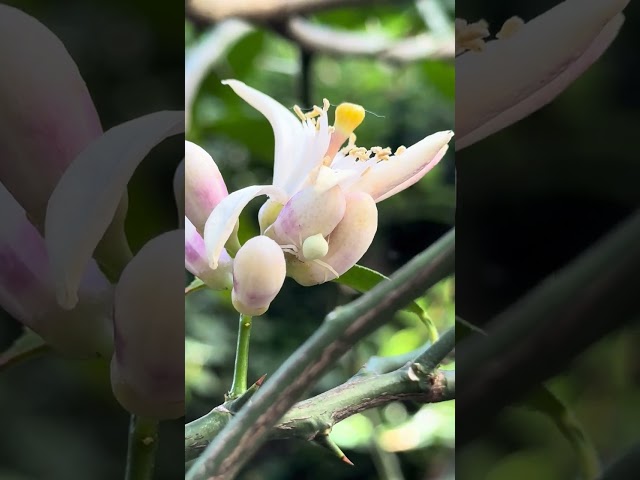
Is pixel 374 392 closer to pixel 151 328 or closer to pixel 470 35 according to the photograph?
pixel 151 328

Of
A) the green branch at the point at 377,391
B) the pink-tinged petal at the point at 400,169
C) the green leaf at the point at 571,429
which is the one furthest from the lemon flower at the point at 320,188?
the green leaf at the point at 571,429

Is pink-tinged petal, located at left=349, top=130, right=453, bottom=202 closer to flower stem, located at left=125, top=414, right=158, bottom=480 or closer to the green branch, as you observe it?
the green branch

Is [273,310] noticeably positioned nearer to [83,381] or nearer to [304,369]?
[304,369]

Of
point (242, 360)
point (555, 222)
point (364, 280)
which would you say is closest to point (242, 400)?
point (242, 360)

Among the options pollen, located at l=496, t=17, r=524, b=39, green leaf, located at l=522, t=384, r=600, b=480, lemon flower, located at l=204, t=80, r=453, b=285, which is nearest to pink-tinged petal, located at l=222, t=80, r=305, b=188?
lemon flower, located at l=204, t=80, r=453, b=285

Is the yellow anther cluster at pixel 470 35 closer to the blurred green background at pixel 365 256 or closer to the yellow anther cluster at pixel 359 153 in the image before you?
the blurred green background at pixel 365 256

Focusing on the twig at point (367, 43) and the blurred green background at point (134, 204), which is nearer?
the blurred green background at point (134, 204)
